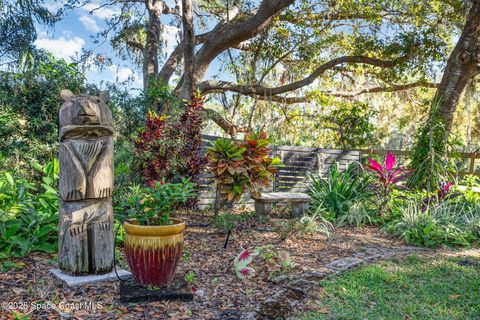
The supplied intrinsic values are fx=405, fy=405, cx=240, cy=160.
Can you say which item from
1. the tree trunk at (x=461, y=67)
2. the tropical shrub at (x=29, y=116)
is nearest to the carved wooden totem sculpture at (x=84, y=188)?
the tropical shrub at (x=29, y=116)

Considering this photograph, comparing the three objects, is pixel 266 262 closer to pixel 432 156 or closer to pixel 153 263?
pixel 153 263

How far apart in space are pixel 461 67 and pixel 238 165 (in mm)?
5881

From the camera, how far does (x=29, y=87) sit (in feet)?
19.0

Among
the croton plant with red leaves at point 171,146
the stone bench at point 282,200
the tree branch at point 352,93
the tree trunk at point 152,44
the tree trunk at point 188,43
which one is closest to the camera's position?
the croton plant with red leaves at point 171,146

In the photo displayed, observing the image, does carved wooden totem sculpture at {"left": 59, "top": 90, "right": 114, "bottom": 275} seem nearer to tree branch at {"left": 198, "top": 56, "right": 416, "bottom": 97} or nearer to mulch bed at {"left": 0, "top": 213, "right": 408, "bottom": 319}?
mulch bed at {"left": 0, "top": 213, "right": 408, "bottom": 319}

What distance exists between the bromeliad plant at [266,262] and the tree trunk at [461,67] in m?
5.84

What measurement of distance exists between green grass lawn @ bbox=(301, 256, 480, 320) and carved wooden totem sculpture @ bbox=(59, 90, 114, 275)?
1.77 meters

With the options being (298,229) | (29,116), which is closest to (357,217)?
(298,229)

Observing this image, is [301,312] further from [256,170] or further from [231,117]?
[231,117]

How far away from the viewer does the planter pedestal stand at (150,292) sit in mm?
2957

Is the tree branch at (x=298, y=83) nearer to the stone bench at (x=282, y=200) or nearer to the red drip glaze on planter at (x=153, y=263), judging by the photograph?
the stone bench at (x=282, y=200)

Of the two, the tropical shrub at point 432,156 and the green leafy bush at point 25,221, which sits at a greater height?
the tropical shrub at point 432,156

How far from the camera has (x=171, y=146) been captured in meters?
5.68

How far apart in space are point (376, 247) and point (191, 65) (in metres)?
4.55
